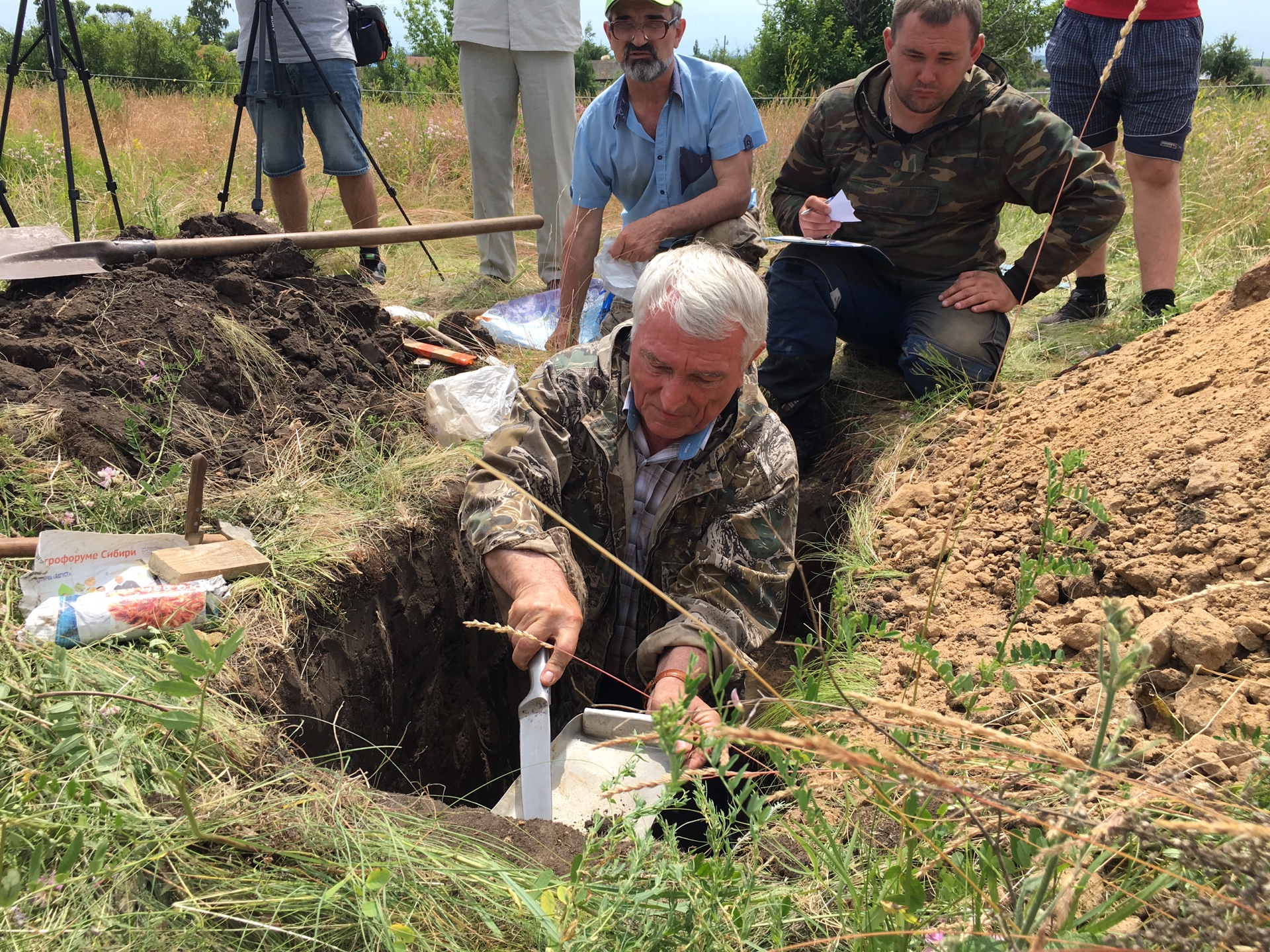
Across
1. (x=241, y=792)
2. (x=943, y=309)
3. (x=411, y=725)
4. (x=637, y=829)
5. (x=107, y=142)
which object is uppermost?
(x=107, y=142)

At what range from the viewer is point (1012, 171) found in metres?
3.50

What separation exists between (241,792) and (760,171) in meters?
6.80

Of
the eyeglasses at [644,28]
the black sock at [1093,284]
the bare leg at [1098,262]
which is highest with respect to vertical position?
the eyeglasses at [644,28]

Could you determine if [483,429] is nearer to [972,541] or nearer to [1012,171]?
[972,541]

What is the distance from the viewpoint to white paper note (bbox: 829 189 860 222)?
3.50m

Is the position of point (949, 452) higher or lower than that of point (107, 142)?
lower

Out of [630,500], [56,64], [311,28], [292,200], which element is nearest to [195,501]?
[630,500]

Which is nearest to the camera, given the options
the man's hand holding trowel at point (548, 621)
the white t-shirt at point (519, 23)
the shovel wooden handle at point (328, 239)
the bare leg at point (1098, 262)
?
the man's hand holding trowel at point (548, 621)

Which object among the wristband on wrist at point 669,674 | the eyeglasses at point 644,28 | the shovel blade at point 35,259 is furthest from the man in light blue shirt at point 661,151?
the wristband on wrist at point 669,674

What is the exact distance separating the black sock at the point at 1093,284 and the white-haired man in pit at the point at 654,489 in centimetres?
254

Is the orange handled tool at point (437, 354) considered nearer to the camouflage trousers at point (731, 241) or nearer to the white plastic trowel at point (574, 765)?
the camouflage trousers at point (731, 241)

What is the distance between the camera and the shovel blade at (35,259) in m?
3.46

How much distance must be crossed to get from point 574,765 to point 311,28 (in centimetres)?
443

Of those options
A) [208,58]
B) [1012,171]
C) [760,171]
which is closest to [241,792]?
[1012,171]
